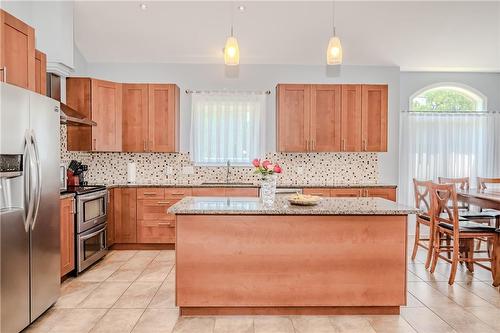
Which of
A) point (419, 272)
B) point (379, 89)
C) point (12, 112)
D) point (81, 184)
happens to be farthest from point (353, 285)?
point (81, 184)

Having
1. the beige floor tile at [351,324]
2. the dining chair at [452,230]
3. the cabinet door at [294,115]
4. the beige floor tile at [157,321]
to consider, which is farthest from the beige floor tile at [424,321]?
the cabinet door at [294,115]

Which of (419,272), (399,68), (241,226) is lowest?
(419,272)

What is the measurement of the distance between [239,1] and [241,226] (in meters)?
3.04

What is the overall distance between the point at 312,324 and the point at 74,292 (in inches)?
90.7

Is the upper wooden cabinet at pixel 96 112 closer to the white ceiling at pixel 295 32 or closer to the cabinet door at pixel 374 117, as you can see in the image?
the white ceiling at pixel 295 32

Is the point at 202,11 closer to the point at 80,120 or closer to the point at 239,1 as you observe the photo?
the point at 239,1

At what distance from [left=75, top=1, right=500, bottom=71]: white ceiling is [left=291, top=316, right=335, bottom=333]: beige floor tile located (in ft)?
12.2

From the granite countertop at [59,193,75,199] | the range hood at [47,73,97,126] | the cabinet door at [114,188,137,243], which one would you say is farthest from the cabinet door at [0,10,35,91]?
the cabinet door at [114,188,137,243]

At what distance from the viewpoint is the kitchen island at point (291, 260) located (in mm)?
2812

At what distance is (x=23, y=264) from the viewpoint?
2523 mm

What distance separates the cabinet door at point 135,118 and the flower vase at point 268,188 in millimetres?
2729

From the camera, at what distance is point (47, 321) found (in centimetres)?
279

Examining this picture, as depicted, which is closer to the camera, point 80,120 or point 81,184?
point 80,120

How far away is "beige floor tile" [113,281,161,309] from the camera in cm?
309
